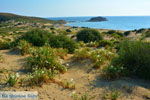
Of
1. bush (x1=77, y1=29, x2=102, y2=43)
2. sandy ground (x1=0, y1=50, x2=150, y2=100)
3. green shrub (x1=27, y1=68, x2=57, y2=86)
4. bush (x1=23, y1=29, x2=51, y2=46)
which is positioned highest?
bush (x1=23, y1=29, x2=51, y2=46)

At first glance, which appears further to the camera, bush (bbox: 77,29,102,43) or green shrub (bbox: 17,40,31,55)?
bush (bbox: 77,29,102,43)

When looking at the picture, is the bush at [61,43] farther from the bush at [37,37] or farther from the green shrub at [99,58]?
the green shrub at [99,58]

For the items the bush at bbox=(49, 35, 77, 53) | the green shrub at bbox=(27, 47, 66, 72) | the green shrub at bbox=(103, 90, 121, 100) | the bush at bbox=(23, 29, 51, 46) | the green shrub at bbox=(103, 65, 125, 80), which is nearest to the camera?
the green shrub at bbox=(103, 90, 121, 100)

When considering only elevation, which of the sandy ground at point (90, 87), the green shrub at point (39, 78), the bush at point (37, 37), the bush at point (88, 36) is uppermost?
the bush at point (37, 37)

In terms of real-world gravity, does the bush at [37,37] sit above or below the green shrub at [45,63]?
above

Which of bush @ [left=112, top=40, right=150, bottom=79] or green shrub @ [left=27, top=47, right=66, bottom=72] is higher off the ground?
bush @ [left=112, top=40, right=150, bottom=79]

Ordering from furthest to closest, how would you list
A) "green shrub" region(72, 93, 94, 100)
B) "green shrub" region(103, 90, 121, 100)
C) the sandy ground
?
the sandy ground
"green shrub" region(103, 90, 121, 100)
"green shrub" region(72, 93, 94, 100)

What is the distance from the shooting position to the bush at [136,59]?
7.21 meters

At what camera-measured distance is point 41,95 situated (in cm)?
598

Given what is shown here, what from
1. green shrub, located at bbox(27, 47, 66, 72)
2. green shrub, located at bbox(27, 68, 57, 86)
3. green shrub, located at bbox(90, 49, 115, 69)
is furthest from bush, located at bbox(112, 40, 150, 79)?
green shrub, located at bbox(27, 68, 57, 86)

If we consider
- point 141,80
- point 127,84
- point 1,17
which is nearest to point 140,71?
point 141,80

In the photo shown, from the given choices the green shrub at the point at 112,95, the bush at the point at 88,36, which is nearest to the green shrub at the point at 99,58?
the green shrub at the point at 112,95

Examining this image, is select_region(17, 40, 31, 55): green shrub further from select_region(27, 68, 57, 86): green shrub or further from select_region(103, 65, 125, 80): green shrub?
select_region(103, 65, 125, 80): green shrub

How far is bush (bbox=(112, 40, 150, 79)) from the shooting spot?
7207mm
